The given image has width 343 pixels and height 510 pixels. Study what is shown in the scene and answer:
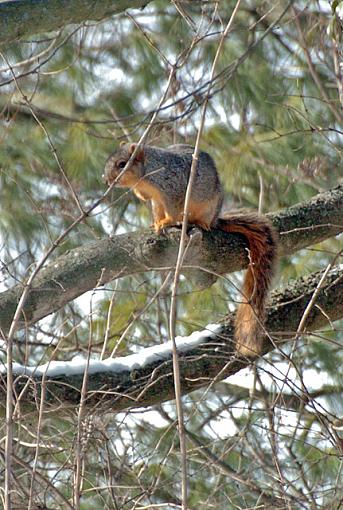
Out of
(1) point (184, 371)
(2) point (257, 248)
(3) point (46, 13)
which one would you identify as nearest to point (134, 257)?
(1) point (184, 371)

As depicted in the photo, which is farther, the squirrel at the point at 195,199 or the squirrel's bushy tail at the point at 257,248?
the squirrel at the point at 195,199

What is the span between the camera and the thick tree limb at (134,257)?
2883mm

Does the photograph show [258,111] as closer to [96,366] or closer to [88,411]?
[96,366]

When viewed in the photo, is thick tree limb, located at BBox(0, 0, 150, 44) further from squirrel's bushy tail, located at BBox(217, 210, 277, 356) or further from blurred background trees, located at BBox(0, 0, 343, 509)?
blurred background trees, located at BBox(0, 0, 343, 509)

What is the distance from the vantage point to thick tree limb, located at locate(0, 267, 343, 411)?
8.89ft

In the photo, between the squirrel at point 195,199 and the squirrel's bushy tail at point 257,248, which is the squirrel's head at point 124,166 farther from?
the squirrel's bushy tail at point 257,248

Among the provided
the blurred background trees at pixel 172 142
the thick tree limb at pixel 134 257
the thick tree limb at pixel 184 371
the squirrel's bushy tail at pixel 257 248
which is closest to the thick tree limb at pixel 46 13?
the thick tree limb at pixel 134 257

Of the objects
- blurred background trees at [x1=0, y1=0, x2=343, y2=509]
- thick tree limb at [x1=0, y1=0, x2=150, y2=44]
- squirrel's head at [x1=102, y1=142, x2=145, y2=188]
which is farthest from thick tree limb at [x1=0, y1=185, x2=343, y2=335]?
blurred background trees at [x1=0, y1=0, x2=343, y2=509]

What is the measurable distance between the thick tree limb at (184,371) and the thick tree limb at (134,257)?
7.0 inches

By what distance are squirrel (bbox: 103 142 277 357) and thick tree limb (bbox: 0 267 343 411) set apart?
101mm

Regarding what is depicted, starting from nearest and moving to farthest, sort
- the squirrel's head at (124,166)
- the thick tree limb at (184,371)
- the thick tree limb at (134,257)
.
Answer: the thick tree limb at (184,371)
the thick tree limb at (134,257)
the squirrel's head at (124,166)

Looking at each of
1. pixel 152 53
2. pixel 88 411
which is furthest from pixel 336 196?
pixel 152 53

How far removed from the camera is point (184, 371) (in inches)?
115

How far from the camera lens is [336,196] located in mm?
3328
